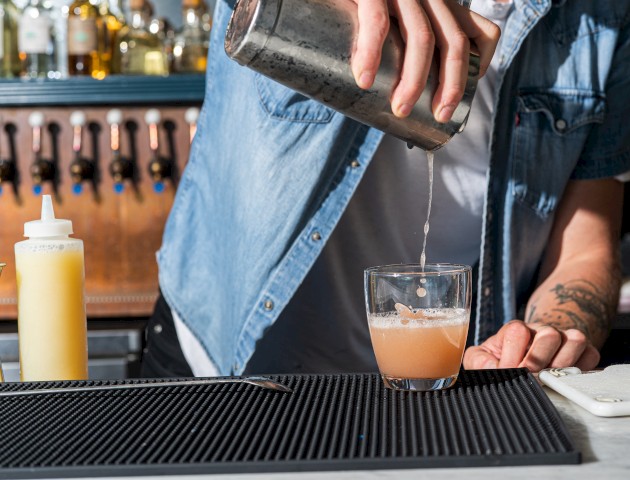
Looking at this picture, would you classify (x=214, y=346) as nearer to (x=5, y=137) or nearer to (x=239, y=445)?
(x=239, y=445)

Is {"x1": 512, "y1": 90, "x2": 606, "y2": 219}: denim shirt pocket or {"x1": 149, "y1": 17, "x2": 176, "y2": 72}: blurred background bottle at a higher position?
{"x1": 149, "y1": 17, "x2": 176, "y2": 72}: blurred background bottle

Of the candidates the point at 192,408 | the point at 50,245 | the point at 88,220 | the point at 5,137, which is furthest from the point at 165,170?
the point at 192,408

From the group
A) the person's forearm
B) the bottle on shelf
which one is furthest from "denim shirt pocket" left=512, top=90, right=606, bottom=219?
the bottle on shelf

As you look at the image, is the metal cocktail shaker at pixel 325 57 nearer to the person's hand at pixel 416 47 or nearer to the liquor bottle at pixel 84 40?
the person's hand at pixel 416 47

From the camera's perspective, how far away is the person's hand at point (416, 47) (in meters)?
0.89

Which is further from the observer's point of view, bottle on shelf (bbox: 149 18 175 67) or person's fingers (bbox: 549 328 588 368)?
bottle on shelf (bbox: 149 18 175 67)

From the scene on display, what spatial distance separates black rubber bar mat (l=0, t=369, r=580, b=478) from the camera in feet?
2.17

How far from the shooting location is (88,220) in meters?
2.76

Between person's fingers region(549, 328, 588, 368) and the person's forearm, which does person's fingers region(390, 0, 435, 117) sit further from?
the person's forearm

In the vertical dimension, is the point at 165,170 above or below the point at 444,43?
below

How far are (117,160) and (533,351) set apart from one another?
1.86m

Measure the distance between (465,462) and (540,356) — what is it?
432 mm

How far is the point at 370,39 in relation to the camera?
34.9 inches

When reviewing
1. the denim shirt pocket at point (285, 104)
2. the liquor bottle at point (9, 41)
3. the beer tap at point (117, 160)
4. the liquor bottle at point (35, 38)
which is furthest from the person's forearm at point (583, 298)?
the liquor bottle at point (9, 41)
